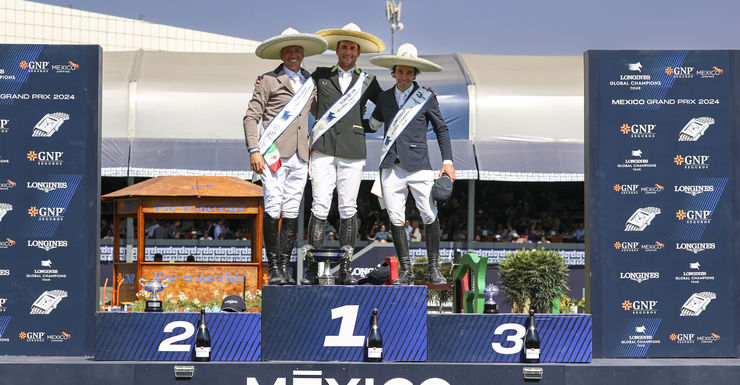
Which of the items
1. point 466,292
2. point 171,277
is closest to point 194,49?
point 171,277

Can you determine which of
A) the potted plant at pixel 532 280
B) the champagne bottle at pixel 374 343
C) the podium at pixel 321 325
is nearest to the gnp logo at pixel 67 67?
the podium at pixel 321 325

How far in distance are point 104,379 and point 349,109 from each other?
3.08 metres

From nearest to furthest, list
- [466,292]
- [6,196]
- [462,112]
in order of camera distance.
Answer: [6,196] → [466,292] → [462,112]

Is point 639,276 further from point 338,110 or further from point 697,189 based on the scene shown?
point 338,110

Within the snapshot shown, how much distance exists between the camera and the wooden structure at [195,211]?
14773mm

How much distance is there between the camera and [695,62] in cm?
807

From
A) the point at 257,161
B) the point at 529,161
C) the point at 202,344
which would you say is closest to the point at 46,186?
the point at 257,161

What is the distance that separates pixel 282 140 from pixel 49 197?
2022 millimetres

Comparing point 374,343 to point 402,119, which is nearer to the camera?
point 374,343

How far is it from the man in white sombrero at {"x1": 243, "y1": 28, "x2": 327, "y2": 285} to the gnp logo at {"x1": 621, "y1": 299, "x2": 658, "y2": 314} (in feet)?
9.41

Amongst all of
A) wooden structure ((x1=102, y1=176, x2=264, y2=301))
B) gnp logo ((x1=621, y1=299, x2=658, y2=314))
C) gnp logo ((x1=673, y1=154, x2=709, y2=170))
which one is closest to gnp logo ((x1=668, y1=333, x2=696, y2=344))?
gnp logo ((x1=621, y1=299, x2=658, y2=314))

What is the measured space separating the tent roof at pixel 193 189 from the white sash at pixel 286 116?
25.6ft

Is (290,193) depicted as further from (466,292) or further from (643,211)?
(643,211)

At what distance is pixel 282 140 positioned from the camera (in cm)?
809
